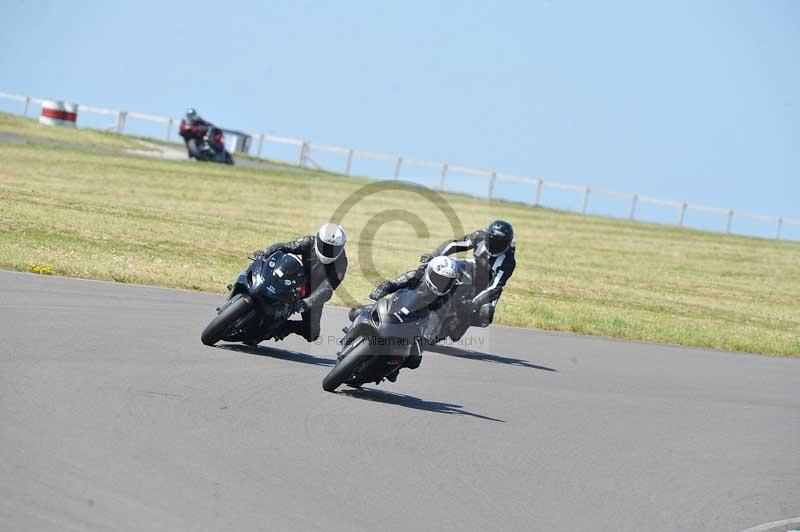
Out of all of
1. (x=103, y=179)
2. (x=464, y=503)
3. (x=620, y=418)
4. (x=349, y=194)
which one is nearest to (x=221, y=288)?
(x=620, y=418)

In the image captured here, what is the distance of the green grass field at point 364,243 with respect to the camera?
21219 millimetres

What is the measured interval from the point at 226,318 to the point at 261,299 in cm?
38

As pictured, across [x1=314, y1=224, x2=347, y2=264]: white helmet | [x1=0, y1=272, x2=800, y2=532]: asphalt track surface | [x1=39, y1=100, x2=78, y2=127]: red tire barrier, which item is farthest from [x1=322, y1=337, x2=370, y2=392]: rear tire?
[x1=39, y1=100, x2=78, y2=127]: red tire barrier

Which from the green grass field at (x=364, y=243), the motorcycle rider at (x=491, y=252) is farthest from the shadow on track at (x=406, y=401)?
the green grass field at (x=364, y=243)

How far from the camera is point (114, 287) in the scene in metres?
16.1

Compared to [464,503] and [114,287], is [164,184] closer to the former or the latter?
[114,287]

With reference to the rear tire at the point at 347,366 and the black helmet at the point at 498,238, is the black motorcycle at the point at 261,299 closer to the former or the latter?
the rear tire at the point at 347,366

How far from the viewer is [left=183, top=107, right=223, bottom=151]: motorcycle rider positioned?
42312 millimetres

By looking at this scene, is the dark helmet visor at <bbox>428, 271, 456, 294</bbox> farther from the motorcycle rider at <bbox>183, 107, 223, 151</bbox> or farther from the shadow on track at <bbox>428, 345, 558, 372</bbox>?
the motorcycle rider at <bbox>183, 107, 223, 151</bbox>

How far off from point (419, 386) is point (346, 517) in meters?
5.59

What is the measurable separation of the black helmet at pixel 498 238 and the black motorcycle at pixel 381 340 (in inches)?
183

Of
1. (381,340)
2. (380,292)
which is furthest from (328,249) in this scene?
(381,340)

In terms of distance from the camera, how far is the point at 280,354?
42.1 feet

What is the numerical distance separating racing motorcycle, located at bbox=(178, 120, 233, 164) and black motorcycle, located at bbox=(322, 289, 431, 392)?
1318 inches
